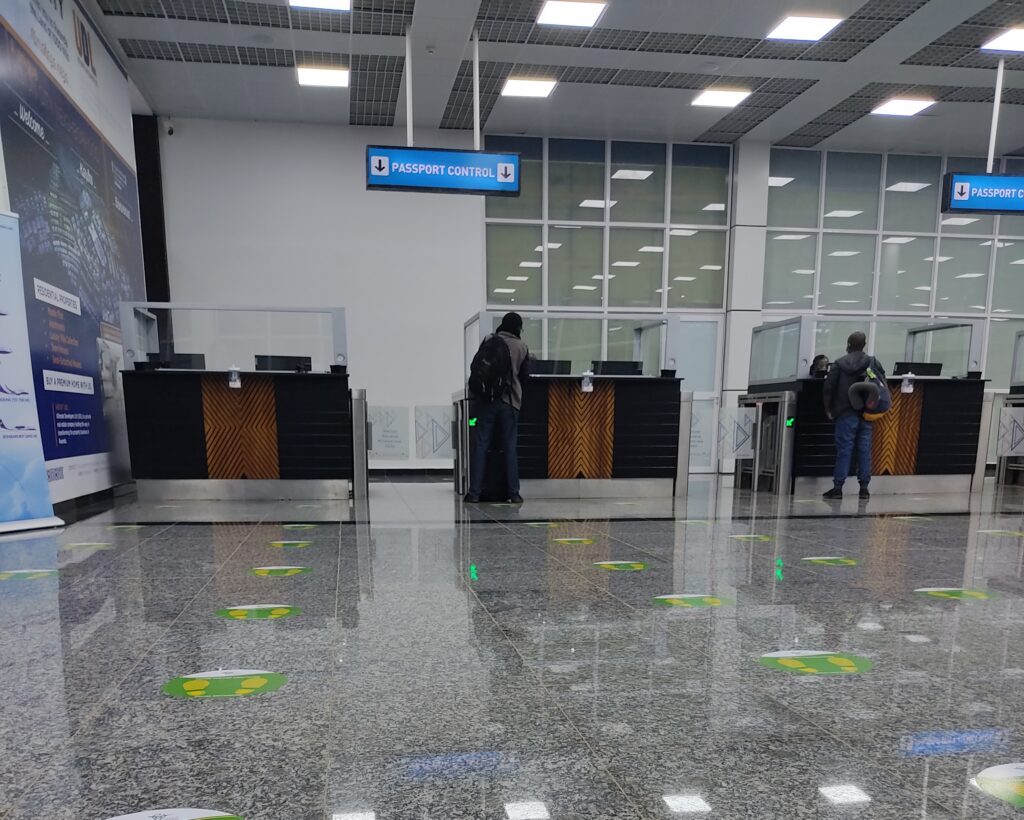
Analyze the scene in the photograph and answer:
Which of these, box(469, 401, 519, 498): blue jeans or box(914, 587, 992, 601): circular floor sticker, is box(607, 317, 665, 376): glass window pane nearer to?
box(469, 401, 519, 498): blue jeans

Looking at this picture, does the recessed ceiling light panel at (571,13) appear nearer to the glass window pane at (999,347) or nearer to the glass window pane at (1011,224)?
the glass window pane at (1011,224)

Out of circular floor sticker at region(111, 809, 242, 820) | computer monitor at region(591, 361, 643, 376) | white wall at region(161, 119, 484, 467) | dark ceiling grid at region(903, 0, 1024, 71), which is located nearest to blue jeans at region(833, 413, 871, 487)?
computer monitor at region(591, 361, 643, 376)

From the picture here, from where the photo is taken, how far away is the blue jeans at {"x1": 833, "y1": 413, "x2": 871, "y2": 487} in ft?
22.7

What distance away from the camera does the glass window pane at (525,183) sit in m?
10.4

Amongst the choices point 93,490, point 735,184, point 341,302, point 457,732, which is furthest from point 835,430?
point 93,490

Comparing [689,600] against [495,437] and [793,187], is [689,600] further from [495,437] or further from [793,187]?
[793,187]

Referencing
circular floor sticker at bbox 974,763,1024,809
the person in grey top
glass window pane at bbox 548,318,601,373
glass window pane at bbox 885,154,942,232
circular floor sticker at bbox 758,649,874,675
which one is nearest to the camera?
circular floor sticker at bbox 974,763,1024,809

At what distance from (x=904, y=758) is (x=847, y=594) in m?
1.64

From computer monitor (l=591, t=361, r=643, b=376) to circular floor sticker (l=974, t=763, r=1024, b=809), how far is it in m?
5.64

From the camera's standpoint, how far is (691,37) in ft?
24.4

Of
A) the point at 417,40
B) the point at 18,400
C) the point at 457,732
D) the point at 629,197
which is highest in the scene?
the point at 417,40

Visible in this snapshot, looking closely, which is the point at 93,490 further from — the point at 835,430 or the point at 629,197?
the point at 629,197

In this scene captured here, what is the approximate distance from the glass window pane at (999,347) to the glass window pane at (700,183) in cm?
555

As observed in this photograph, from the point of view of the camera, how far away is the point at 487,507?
6004 mm
